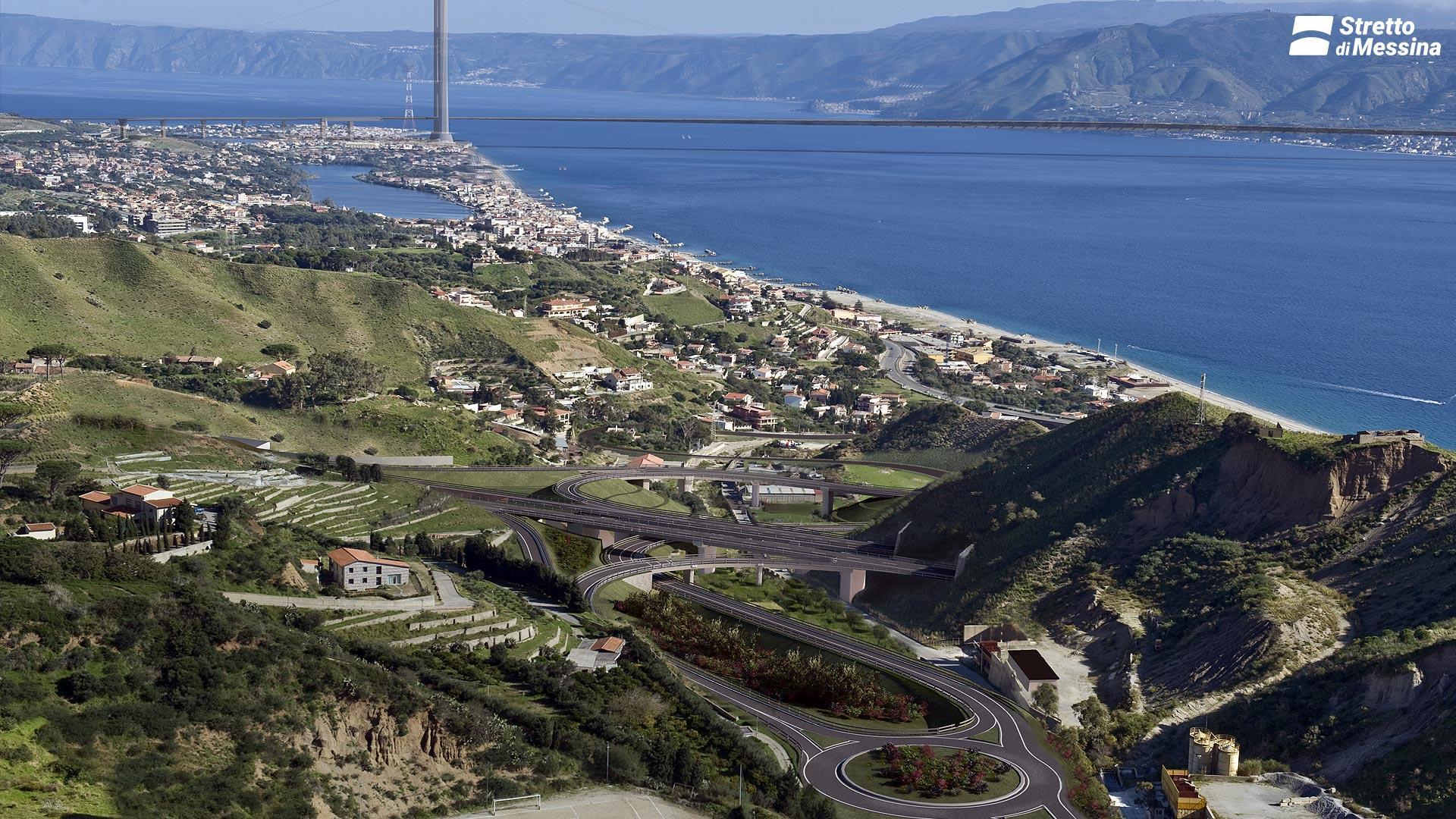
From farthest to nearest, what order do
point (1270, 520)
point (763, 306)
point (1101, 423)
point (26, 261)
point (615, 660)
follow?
point (763, 306) → point (26, 261) → point (1101, 423) → point (1270, 520) → point (615, 660)

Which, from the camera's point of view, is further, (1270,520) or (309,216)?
(309,216)

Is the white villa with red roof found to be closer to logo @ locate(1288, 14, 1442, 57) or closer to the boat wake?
the boat wake

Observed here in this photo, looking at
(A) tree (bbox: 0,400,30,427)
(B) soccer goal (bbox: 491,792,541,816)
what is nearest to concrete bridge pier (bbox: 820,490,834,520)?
(A) tree (bbox: 0,400,30,427)

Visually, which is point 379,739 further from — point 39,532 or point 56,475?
point 56,475

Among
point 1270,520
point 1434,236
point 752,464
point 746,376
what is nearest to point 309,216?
point 746,376

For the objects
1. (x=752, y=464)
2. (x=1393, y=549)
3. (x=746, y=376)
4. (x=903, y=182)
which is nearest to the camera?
(x=1393, y=549)

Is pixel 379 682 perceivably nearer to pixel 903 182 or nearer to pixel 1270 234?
pixel 1270 234

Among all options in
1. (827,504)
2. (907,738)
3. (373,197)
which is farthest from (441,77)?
(907,738)
